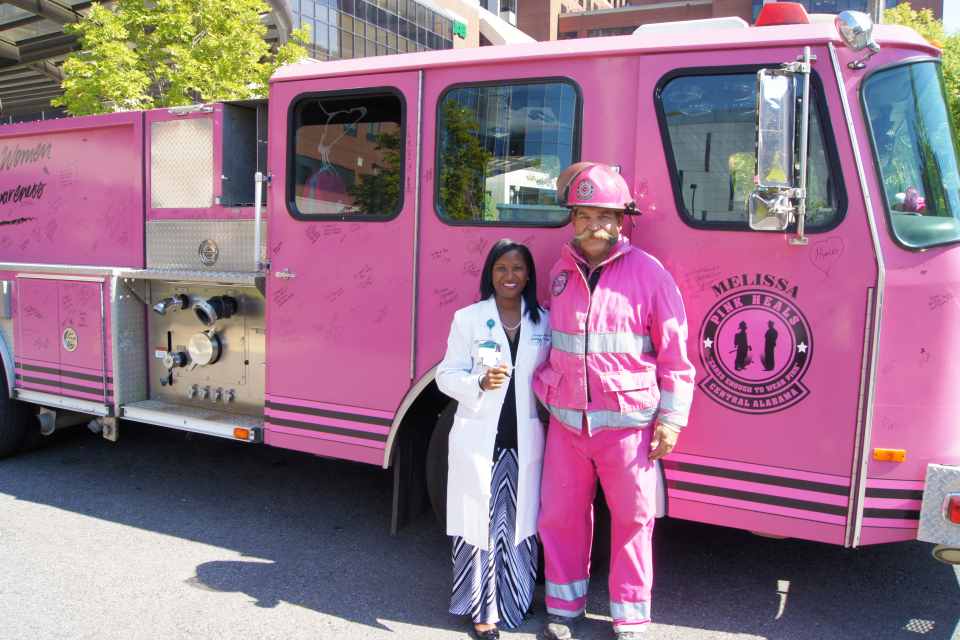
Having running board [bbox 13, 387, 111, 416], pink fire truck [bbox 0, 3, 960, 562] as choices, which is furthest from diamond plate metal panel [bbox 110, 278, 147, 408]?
running board [bbox 13, 387, 111, 416]

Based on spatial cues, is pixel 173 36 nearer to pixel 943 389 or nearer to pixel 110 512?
pixel 110 512

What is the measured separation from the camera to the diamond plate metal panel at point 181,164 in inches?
180

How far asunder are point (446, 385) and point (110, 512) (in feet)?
9.43

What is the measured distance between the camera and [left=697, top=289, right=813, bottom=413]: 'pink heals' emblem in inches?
114

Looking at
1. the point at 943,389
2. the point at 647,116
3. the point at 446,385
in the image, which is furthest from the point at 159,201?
the point at 943,389

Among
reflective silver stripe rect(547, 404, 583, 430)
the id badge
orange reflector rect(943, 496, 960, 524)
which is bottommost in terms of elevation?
orange reflector rect(943, 496, 960, 524)

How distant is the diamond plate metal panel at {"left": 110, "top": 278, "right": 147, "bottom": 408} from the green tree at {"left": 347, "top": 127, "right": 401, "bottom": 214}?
2.06 m

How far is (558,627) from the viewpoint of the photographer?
3.08m

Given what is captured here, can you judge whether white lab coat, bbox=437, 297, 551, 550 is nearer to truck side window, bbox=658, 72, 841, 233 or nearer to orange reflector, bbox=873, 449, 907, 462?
truck side window, bbox=658, 72, 841, 233

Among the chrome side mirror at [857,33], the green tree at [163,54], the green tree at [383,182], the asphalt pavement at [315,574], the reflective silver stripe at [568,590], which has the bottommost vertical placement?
the asphalt pavement at [315,574]

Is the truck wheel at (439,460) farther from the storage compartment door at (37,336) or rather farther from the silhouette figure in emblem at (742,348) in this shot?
the storage compartment door at (37,336)

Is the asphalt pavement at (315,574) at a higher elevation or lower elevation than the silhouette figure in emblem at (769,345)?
lower

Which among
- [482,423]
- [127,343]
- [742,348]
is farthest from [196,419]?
[742,348]

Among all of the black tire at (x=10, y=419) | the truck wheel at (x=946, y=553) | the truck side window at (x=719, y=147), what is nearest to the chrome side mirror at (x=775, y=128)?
the truck side window at (x=719, y=147)
